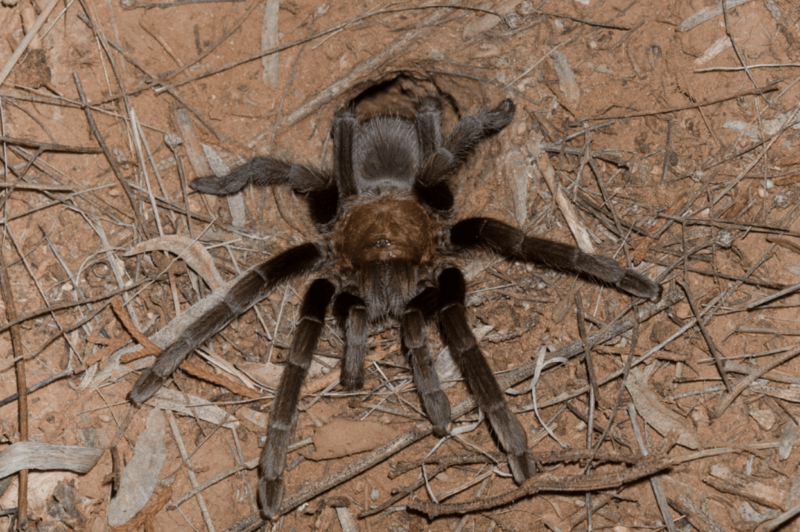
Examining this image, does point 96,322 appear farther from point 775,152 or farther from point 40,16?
point 775,152

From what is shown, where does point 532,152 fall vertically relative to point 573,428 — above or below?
above

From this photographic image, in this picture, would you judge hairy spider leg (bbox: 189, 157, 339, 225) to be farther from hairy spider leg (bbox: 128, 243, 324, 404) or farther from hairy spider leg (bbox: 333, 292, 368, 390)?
hairy spider leg (bbox: 333, 292, 368, 390)

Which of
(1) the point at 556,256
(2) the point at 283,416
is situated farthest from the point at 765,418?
(2) the point at 283,416

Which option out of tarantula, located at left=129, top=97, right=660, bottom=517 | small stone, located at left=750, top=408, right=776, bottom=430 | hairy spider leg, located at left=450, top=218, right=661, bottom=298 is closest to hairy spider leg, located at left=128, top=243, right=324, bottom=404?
tarantula, located at left=129, top=97, right=660, bottom=517

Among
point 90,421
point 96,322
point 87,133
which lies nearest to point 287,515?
point 90,421

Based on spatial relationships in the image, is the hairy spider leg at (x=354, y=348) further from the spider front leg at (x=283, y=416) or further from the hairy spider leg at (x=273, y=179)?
the hairy spider leg at (x=273, y=179)

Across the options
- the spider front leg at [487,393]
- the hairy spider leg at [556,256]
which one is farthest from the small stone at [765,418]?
the spider front leg at [487,393]
